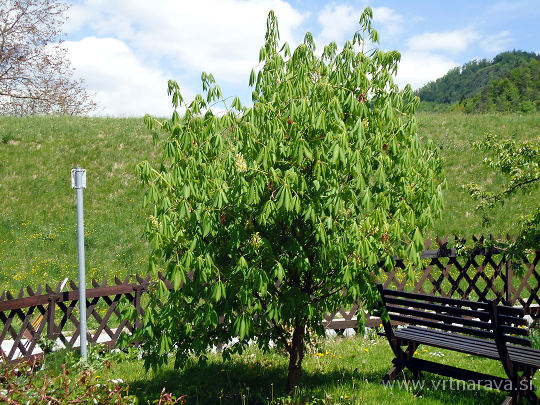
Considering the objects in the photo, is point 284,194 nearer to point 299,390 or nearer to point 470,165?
point 299,390

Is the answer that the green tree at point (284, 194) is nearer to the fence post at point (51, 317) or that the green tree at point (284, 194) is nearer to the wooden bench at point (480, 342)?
the wooden bench at point (480, 342)

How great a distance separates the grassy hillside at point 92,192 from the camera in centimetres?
1520

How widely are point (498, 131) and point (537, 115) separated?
4.22 meters

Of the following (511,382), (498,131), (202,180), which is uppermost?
(498,131)

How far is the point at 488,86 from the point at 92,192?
93.7m

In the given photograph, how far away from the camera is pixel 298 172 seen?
4.61 m

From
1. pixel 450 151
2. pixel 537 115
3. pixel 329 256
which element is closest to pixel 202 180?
pixel 329 256

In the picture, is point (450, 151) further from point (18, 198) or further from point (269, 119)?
point (269, 119)

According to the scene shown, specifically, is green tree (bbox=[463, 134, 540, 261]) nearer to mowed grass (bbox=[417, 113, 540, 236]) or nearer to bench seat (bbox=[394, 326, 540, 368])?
bench seat (bbox=[394, 326, 540, 368])

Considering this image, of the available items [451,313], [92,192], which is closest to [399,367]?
[451,313]

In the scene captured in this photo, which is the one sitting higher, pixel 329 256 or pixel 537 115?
pixel 537 115

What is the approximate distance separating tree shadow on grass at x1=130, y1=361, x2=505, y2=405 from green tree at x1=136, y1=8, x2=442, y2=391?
0.87 metres

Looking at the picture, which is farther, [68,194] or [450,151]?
[450,151]

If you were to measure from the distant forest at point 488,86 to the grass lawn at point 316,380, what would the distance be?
62408 mm
